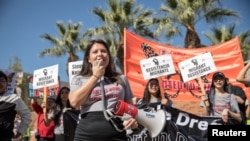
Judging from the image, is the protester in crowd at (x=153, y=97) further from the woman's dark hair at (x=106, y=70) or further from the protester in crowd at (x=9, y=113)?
the woman's dark hair at (x=106, y=70)

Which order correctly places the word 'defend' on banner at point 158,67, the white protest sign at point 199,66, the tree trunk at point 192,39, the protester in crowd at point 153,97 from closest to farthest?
Result: the protester in crowd at point 153,97 < the white protest sign at point 199,66 < the word 'defend' on banner at point 158,67 < the tree trunk at point 192,39

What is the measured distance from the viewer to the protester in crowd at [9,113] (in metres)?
3.61

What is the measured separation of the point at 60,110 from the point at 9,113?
3.00 meters

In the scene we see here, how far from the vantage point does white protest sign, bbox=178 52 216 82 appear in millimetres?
7219

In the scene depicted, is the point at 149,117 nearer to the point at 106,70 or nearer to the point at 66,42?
the point at 106,70

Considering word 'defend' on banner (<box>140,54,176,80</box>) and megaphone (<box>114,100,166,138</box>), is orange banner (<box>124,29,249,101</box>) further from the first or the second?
megaphone (<box>114,100,166,138</box>)

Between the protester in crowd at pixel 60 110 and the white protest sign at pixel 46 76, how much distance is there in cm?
126

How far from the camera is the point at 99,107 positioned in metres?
2.41

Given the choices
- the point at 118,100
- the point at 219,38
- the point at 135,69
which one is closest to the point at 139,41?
the point at 135,69

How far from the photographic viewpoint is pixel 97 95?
243 centimetres

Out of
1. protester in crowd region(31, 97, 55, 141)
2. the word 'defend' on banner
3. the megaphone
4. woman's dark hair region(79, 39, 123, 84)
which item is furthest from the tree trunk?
the megaphone

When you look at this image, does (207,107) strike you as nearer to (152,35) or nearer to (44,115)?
(44,115)

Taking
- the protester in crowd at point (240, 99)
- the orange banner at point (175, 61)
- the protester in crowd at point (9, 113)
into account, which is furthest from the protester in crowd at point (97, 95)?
the orange banner at point (175, 61)

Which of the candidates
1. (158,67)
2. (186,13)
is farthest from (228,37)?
(158,67)
